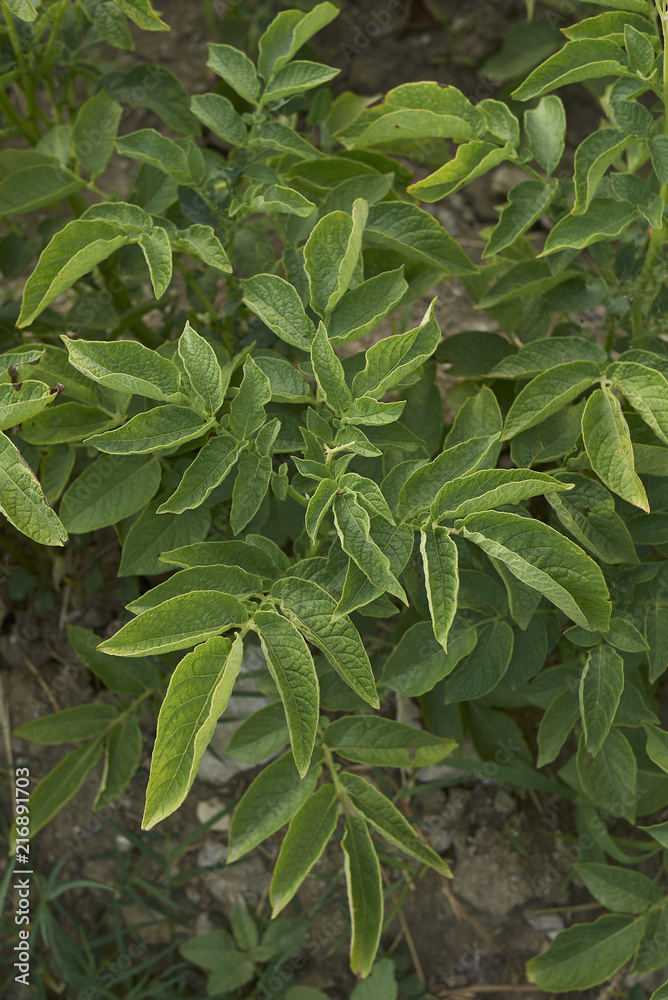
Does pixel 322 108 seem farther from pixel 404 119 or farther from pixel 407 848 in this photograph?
pixel 407 848

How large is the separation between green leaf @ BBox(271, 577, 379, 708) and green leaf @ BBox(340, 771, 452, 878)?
11.1 inches

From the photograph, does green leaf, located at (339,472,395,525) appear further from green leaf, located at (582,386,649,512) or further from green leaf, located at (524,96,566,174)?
green leaf, located at (524,96,566,174)

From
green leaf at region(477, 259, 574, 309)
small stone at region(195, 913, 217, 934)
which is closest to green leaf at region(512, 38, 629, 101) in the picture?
green leaf at region(477, 259, 574, 309)

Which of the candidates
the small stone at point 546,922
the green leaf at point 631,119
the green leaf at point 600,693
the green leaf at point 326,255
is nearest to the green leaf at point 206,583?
the green leaf at point 326,255

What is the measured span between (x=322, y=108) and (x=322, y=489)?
3.76 ft

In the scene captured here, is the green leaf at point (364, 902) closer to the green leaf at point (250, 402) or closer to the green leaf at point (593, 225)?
the green leaf at point (250, 402)

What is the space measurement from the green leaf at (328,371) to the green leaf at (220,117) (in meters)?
0.49

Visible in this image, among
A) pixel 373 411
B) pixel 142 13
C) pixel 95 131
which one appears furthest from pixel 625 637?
pixel 95 131

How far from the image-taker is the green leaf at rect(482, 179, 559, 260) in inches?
53.6

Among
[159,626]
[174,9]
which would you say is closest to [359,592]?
[159,626]

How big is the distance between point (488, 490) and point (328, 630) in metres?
0.29

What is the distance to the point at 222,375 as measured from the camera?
3.92ft

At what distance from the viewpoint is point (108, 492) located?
140 centimetres

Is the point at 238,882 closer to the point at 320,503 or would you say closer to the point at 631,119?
the point at 320,503
